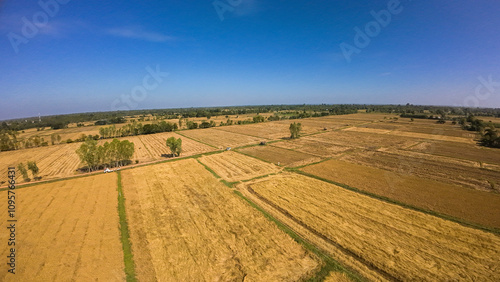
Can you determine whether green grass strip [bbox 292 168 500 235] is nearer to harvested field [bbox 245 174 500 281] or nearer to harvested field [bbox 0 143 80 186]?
harvested field [bbox 245 174 500 281]

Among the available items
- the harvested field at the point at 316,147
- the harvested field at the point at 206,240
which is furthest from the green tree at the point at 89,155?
the harvested field at the point at 316,147

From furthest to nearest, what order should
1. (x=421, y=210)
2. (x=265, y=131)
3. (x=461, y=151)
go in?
1. (x=265, y=131)
2. (x=461, y=151)
3. (x=421, y=210)

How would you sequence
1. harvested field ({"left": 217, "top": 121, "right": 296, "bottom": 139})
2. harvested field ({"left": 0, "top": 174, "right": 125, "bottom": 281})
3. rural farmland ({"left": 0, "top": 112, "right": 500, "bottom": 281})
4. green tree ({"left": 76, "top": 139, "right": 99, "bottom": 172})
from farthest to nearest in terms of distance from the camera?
harvested field ({"left": 217, "top": 121, "right": 296, "bottom": 139}) < green tree ({"left": 76, "top": 139, "right": 99, "bottom": 172}) < rural farmland ({"left": 0, "top": 112, "right": 500, "bottom": 281}) < harvested field ({"left": 0, "top": 174, "right": 125, "bottom": 281})

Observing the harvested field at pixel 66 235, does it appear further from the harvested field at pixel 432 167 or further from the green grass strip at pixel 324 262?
the harvested field at pixel 432 167

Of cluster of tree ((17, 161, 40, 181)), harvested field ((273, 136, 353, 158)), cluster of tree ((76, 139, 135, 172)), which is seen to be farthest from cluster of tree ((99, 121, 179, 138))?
harvested field ((273, 136, 353, 158))

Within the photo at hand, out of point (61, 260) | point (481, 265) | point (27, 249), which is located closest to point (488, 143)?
point (481, 265)

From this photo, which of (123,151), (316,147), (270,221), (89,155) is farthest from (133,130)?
(270,221)

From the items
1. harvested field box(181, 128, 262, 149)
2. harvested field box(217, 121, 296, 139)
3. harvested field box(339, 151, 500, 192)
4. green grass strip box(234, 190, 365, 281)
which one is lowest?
green grass strip box(234, 190, 365, 281)

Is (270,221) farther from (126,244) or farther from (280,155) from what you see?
(280,155)

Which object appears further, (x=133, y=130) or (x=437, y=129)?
(x=133, y=130)
